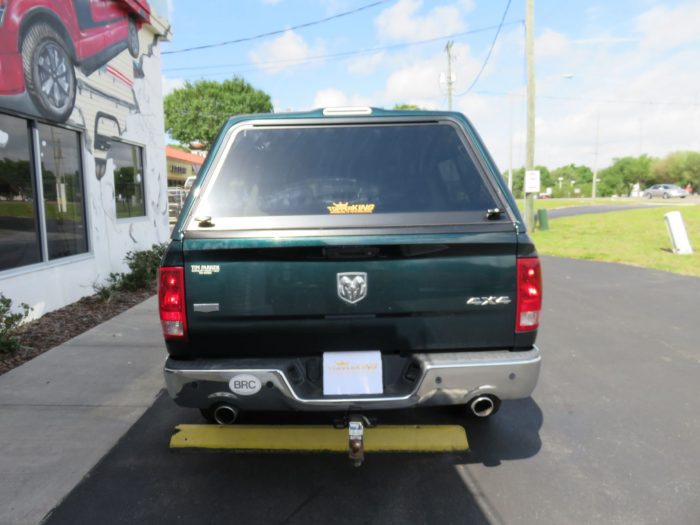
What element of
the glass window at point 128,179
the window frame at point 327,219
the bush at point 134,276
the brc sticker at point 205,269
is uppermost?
the glass window at point 128,179

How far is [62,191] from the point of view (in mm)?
7180

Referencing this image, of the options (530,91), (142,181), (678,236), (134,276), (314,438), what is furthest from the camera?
(530,91)

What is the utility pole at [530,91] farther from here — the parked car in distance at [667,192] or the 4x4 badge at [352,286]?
the parked car in distance at [667,192]

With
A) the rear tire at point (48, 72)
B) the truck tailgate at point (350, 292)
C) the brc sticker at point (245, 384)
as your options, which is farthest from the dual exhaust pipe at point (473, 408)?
the rear tire at point (48, 72)

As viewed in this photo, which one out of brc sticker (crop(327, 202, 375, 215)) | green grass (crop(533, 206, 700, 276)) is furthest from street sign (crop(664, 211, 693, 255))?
brc sticker (crop(327, 202, 375, 215))

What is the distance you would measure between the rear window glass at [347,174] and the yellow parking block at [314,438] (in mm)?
1468

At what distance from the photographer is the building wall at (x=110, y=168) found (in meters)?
6.41

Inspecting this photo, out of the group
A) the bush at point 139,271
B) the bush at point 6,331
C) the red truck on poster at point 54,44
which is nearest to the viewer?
the bush at point 6,331

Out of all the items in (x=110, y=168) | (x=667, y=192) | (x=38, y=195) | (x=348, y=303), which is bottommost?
(x=348, y=303)

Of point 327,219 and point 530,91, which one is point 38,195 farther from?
point 530,91

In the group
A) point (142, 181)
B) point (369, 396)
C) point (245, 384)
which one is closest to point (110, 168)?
point (142, 181)

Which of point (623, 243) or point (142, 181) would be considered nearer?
point (142, 181)

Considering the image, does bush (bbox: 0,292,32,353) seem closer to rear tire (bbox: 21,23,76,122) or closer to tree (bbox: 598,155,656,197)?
rear tire (bbox: 21,23,76,122)

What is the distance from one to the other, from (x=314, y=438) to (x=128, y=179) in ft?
25.5
